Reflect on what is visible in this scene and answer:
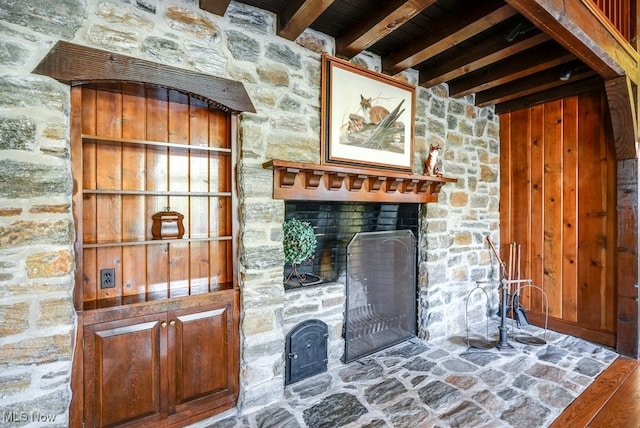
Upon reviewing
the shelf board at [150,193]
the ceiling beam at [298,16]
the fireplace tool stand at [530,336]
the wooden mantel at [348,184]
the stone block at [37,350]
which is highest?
the ceiling beam at [298,16]

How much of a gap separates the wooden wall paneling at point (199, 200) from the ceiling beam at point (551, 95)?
324 centimetres

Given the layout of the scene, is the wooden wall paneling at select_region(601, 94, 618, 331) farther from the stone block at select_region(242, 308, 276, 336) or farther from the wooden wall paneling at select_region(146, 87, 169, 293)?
the wooden wall paneling at select_region(146, 87, 169, 293)

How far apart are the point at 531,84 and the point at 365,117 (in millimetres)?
1752

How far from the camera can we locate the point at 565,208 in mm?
3164

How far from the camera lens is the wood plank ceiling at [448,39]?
77.0 inches

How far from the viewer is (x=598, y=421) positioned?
6.25 feet

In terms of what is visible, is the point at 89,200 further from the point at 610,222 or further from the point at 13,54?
the point at 610,222

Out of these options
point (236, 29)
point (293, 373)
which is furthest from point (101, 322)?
point (236, 29)

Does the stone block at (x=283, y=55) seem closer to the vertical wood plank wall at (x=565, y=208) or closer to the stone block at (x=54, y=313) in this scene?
the stone block at (x=54, y=313)

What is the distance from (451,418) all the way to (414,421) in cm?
24

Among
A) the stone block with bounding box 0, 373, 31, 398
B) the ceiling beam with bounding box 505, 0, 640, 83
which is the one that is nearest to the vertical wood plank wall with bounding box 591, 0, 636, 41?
the ceiling beam with bounding box 505, 0, 640, 83

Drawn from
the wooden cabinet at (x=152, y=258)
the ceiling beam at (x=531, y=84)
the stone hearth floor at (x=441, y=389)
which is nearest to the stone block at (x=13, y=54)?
the wooden cabinet at (x=152, y=258)

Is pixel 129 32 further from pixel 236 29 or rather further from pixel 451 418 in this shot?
pixel 451 418

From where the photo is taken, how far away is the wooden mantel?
2.10m
